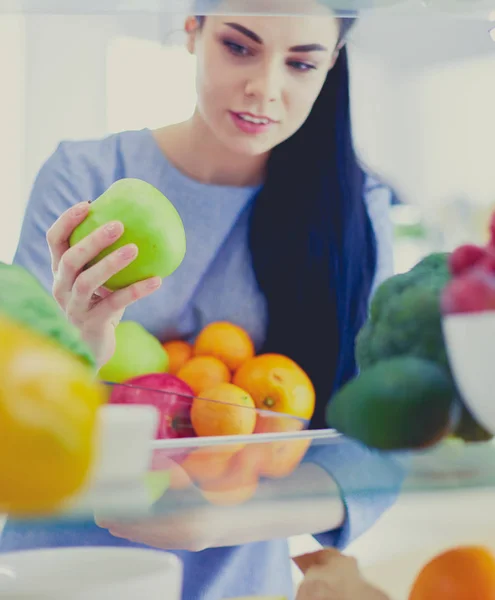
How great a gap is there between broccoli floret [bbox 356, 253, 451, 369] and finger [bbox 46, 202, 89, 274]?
0.18 metres

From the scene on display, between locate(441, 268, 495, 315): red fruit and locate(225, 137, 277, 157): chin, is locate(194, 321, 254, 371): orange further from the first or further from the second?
locate(441, 268, 495, 315): red fruit

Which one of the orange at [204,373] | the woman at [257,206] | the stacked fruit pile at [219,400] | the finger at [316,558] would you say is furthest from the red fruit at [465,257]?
the woman at [257,206]

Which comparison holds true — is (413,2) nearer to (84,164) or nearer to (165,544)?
(165,544)

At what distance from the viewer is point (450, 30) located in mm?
919

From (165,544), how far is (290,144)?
2.39ft

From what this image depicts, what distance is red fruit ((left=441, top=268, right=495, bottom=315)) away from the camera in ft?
0.87

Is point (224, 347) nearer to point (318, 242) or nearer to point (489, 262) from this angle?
point (318, 242)

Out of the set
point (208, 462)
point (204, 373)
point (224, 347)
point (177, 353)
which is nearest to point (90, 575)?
point (208, 462)

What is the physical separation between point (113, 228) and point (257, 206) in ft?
2.15

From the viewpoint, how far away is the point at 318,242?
1.04 metres

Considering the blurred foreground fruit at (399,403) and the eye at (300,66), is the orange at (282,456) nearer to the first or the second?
the blurred foreground fruit at (399,403)

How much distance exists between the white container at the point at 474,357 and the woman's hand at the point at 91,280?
0.17 metres

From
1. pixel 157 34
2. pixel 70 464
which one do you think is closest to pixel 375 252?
pixel 157 34

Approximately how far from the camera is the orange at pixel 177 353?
0.89m
